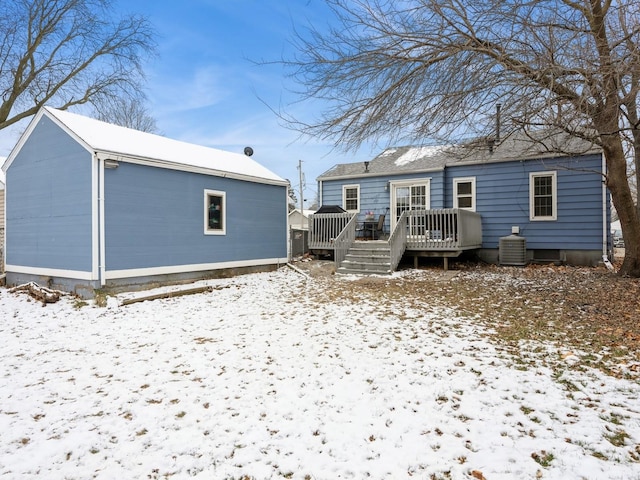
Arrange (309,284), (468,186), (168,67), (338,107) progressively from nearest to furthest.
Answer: (338,107), (309,284), (468,186), (168,67)

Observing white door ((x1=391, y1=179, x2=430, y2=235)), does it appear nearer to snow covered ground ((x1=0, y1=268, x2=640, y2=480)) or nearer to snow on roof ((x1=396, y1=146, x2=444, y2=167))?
snow on roof ((x1=396, y1=146, x2=444, y2=167))

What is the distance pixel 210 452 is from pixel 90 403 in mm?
1505

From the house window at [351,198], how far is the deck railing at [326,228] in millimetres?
2429

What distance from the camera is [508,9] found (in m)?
5.49

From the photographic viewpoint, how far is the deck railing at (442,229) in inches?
436

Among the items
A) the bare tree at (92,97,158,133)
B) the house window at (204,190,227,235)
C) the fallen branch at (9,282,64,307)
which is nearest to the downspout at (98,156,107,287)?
the fallen branch at (9,282,64,307)

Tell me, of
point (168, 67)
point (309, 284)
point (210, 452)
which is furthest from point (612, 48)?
point (168, 67)

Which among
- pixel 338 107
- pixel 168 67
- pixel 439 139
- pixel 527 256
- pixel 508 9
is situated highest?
pixel 168 67

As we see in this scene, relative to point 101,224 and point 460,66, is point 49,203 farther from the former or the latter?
point 460,66

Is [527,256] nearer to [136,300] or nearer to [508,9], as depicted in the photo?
[508,9]

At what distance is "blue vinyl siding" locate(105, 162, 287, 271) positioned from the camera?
864 centimetres

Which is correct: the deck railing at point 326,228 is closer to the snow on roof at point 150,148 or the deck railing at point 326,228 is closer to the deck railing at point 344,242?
the deck railing at point 344,242

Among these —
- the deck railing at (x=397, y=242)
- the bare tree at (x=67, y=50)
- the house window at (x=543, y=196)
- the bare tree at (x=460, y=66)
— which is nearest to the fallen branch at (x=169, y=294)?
the bare tree at (x=460, y=66)

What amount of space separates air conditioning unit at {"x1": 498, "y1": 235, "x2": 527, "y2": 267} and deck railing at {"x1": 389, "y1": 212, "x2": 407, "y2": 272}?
3.36m
